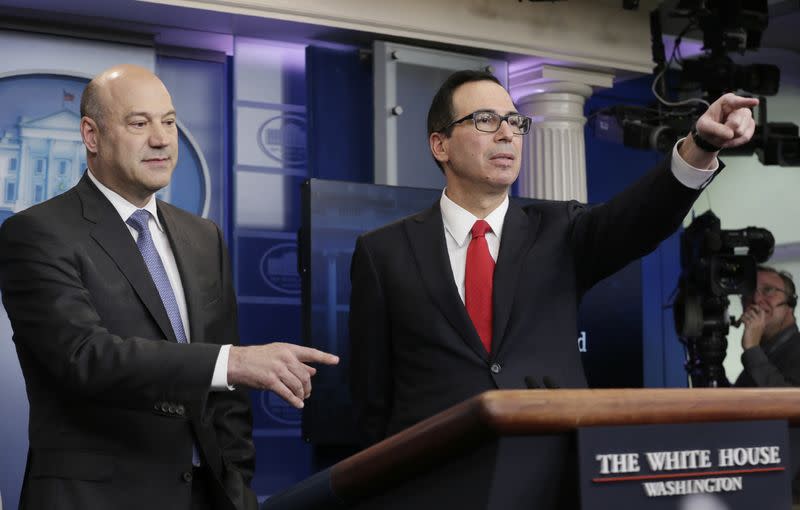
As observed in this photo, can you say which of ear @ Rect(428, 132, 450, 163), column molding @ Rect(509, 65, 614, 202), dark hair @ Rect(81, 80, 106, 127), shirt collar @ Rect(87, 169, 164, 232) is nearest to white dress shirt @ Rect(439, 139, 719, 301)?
ear @ Rect(428, 132, 450, 163)

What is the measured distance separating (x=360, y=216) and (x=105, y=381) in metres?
2.47

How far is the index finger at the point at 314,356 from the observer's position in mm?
1370

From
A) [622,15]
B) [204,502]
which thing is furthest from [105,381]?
[622,15]

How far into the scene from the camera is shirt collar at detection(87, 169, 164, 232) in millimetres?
1888

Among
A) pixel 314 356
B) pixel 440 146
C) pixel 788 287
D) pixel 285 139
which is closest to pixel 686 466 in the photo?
pixel 314 356

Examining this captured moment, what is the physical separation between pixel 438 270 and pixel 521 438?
3.97ft

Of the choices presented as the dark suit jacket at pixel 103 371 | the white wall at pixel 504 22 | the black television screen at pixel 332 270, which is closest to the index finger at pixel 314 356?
the dark suit jacket at pixel 103 371

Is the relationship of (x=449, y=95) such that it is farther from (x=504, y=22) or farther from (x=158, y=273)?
(x=504, y=22)

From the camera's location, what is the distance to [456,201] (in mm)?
2201

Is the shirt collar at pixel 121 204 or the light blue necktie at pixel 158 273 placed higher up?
the shirt collar at pixel 121 204

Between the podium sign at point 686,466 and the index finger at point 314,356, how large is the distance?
1.71ft

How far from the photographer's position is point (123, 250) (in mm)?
1801

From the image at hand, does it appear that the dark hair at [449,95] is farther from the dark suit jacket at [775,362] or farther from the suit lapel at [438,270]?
the dark suit jacket at [775,362]

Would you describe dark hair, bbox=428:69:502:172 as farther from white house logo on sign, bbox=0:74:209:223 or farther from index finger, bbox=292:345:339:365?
white house logo on sign, bbox=0:74:209:223
